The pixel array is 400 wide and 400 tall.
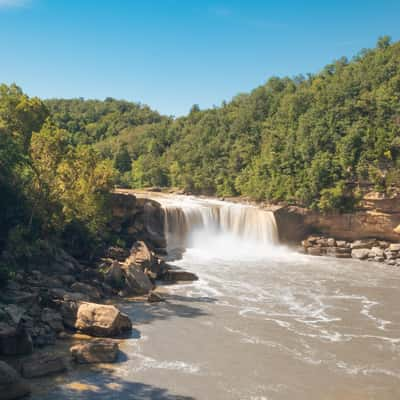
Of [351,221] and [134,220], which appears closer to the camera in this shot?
[134,220]

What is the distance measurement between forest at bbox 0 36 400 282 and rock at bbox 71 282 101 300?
268cm

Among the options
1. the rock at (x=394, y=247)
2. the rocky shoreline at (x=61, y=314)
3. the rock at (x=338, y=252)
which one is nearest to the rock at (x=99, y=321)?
the rocky shoreline at (x=61, y=314)

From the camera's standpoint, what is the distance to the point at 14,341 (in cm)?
1273

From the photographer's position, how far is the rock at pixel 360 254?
3044 cm

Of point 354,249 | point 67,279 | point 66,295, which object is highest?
point 354,249

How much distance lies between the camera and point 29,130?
105ft

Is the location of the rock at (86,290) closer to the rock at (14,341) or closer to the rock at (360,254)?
the rock at (14,341)

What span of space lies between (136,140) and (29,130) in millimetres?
37650

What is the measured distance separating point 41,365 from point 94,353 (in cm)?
150

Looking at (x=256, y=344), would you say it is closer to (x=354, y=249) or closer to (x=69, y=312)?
(x=69, y=312)

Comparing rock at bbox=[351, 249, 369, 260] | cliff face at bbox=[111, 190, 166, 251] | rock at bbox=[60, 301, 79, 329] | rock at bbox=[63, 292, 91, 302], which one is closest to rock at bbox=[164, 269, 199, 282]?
rock at bbox=[63, 292, 91, 302]

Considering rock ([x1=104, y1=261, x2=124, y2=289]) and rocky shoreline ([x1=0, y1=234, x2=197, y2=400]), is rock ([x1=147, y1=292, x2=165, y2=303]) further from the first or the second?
→ rock ([x1=104, y1=261, x2=124, y2=289])

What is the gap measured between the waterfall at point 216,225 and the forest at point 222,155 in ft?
10.4

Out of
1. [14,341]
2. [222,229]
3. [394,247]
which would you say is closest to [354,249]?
[394,247]
